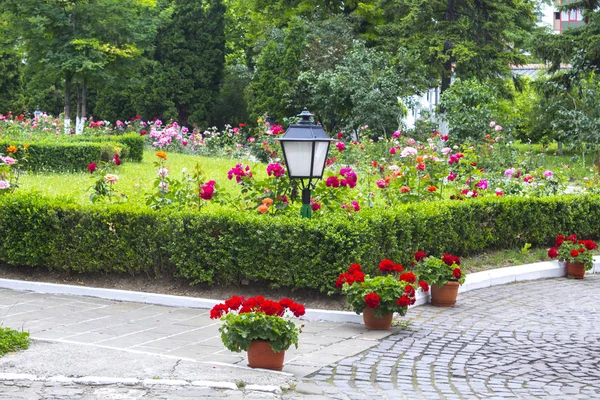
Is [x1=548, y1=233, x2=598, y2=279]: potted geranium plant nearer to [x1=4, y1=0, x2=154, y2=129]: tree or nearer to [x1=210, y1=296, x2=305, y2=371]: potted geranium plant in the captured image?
[x1=210, y1=296, x2=305, y2=371]: potted geranium plant

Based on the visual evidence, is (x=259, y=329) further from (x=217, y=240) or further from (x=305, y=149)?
(x=217, y=240)

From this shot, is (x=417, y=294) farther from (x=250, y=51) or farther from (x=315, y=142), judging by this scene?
(x=250, y=51)

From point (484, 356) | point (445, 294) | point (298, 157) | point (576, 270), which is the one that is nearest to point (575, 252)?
point (576, 270)

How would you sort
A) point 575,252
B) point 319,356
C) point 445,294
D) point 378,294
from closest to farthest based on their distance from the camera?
point 319,356, point 378,294, point 445,294, point 575,252

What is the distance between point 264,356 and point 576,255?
7.17 meters

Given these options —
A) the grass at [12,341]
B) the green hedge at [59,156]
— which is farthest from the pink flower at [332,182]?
the green hedge at [59,156]

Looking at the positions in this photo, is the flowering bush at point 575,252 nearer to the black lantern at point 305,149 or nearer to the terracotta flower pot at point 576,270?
the terracotta flower pot at point 576,270

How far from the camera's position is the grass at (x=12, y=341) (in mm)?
6398

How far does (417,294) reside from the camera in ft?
30.7

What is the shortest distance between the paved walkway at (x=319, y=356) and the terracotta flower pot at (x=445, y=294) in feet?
0.45

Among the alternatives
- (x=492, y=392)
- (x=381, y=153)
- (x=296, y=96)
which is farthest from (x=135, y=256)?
(x=296, y=96)

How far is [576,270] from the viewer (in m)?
12.0

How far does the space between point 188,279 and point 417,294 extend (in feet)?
8.84

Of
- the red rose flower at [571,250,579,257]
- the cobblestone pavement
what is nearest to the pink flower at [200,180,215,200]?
the cobblestone pavement
